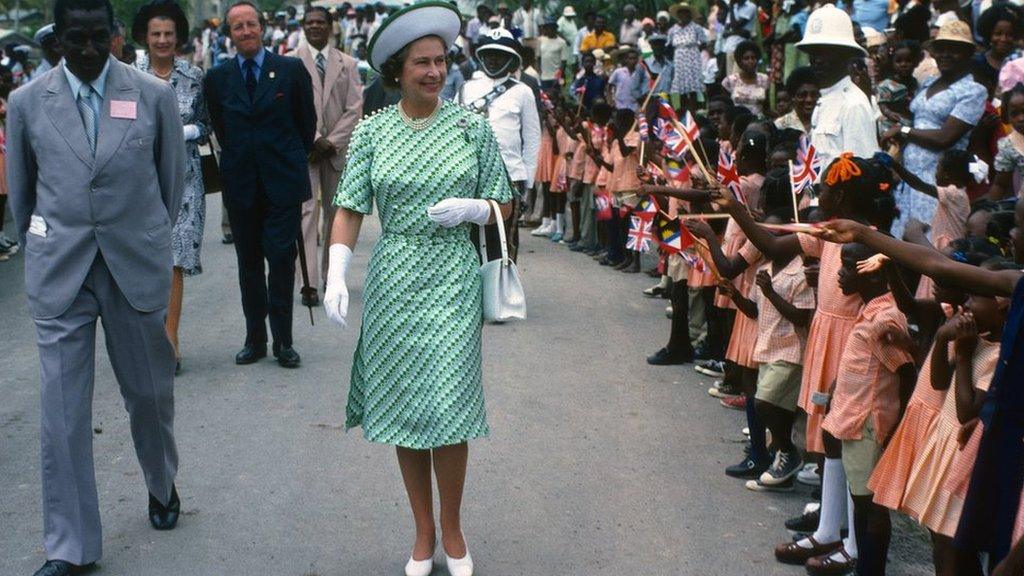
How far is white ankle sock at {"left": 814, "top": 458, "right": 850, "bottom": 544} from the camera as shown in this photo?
529 centimetres

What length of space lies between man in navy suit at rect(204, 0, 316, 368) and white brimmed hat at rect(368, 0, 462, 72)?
3.61 meters

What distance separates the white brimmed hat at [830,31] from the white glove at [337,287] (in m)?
4.05

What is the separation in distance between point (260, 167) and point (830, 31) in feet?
12.1

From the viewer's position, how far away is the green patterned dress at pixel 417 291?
495 centimetres

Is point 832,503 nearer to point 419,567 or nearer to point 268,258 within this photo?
point 419,567

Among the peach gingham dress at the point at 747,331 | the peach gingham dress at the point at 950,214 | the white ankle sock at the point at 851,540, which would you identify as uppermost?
the peach gingham dress at the point at 950,214

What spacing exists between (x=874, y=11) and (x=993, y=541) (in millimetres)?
10822

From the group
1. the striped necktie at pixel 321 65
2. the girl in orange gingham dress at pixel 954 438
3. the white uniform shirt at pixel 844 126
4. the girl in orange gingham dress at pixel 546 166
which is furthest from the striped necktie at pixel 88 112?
the girl in orange gingham dress at pixel 546 166

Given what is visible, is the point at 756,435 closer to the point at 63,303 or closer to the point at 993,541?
the point at 993,541

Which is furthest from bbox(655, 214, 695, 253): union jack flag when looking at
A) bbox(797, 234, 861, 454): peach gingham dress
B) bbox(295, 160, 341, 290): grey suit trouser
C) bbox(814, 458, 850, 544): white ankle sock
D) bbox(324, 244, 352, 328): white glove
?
bbox(295, 160, 341, 290): grey suit trouser

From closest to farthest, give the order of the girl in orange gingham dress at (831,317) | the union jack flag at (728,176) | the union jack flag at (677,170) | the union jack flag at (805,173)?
the girl in orange gingham dress at (831,317), the union jack flag at (805,173), the union jack flag at (728,176), the union jack flag at (677,170)

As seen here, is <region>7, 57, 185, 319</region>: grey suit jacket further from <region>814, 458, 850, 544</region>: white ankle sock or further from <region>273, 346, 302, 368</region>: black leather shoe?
<region>273, 346, 302, 368</region>: black leather shoe

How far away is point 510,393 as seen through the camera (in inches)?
311

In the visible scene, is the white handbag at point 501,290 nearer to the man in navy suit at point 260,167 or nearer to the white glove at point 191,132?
the man in navy suit at point 260,167
